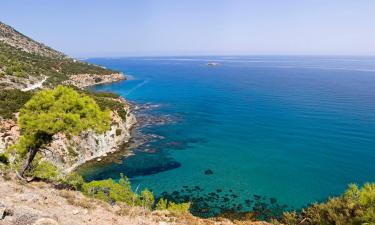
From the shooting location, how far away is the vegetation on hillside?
2809cm

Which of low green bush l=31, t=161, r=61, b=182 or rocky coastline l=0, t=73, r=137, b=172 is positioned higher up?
low green bush l=31, t=161, r=61, b=182

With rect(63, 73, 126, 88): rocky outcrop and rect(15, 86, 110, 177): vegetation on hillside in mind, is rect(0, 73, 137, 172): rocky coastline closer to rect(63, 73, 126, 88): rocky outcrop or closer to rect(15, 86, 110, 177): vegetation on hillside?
rect(15, 86, 110, 177): vegetation on hillside

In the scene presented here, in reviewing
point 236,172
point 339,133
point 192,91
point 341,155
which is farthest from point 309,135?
point 192,91

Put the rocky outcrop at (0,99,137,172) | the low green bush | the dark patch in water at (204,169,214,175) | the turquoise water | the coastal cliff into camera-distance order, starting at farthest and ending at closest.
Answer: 1. the dark patch in water at (204,169,214,175)
2. the coastal cliff
3. the rocky outcrop at (0,99,137,172)
4. the turquoise water
5. the low green bush

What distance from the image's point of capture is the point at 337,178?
55.8 m

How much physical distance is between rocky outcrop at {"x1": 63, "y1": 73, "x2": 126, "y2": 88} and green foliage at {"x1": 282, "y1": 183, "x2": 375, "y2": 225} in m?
134

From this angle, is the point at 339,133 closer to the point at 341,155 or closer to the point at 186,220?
the point at 341,155

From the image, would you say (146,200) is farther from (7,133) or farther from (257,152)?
(257,152)

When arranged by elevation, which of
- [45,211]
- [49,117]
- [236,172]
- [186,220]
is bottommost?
[236,172]

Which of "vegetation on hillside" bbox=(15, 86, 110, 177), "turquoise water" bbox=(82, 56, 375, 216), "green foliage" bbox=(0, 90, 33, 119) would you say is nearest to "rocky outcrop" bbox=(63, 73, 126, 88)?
"turquoise water" bbox=(82, 56, 375, 216)

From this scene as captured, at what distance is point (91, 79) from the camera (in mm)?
170750

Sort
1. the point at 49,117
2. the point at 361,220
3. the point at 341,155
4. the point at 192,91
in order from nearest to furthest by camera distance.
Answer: the point at 361,220, the point at 49,117, the point at 341,155, the point at 192,91

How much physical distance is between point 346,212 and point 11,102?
207ft

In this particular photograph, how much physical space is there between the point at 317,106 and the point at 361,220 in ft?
311
